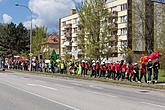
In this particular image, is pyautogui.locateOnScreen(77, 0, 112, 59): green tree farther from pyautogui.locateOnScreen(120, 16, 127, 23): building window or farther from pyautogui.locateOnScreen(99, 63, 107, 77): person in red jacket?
pyautogui.locateOnScreen(120, 16, 127, 23): building window

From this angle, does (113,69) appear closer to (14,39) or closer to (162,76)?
(162,76)

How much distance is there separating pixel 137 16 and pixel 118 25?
28543 mm

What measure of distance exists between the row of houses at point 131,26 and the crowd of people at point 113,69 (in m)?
2.10

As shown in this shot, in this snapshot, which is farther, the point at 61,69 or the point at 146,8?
the point at 146,8

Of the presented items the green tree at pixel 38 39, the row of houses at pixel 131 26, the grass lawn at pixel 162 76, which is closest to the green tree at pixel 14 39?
the row of houses at pixel 131 26

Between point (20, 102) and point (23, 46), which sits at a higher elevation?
point (23, 46)

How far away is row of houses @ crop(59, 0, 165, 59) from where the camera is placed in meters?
51.8

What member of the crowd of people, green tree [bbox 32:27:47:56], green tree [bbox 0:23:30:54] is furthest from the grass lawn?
green tree [bbox 0:23:30:54]

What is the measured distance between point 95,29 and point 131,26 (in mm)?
23040

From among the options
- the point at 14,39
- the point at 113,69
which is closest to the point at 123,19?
the point at 14,39

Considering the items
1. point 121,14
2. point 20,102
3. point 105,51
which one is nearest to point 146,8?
point 105,51

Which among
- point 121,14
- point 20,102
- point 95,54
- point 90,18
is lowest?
point 20,102

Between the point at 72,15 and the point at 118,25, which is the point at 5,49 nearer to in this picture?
the point at 72,15

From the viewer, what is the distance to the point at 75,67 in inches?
1708
